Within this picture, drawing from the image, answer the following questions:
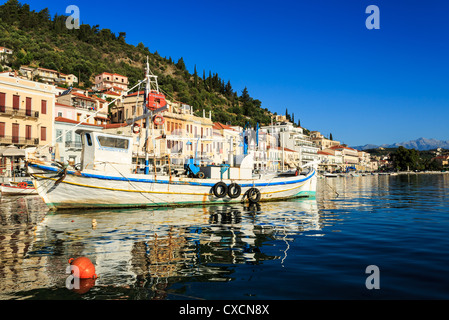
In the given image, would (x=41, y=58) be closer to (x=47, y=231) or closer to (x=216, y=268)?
(x=47, y=231)

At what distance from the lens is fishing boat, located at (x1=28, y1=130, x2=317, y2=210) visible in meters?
19.2

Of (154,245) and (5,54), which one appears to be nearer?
(154,245)

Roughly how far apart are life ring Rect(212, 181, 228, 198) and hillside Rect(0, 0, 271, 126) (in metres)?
72.8

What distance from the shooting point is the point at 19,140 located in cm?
3903

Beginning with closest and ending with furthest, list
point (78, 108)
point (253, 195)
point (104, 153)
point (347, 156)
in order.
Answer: point (104, 153)
point (253, 195)
point (78, 108)
point (347, 156)

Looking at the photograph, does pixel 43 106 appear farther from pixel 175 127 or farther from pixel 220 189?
pixel 220 189

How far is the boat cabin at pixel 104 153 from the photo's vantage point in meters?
20.4

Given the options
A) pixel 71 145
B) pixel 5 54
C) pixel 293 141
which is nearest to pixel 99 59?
pixel 5 54

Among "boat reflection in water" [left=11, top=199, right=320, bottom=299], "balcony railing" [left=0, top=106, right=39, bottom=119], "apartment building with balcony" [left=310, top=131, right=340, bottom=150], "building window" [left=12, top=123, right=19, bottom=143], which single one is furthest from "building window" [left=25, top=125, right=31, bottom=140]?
"apartment building with balcony" [left=310, top=131, right=340, bottom=150]

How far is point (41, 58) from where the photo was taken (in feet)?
307

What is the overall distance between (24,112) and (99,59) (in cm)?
9713

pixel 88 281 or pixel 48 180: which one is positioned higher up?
pixel 48 180
